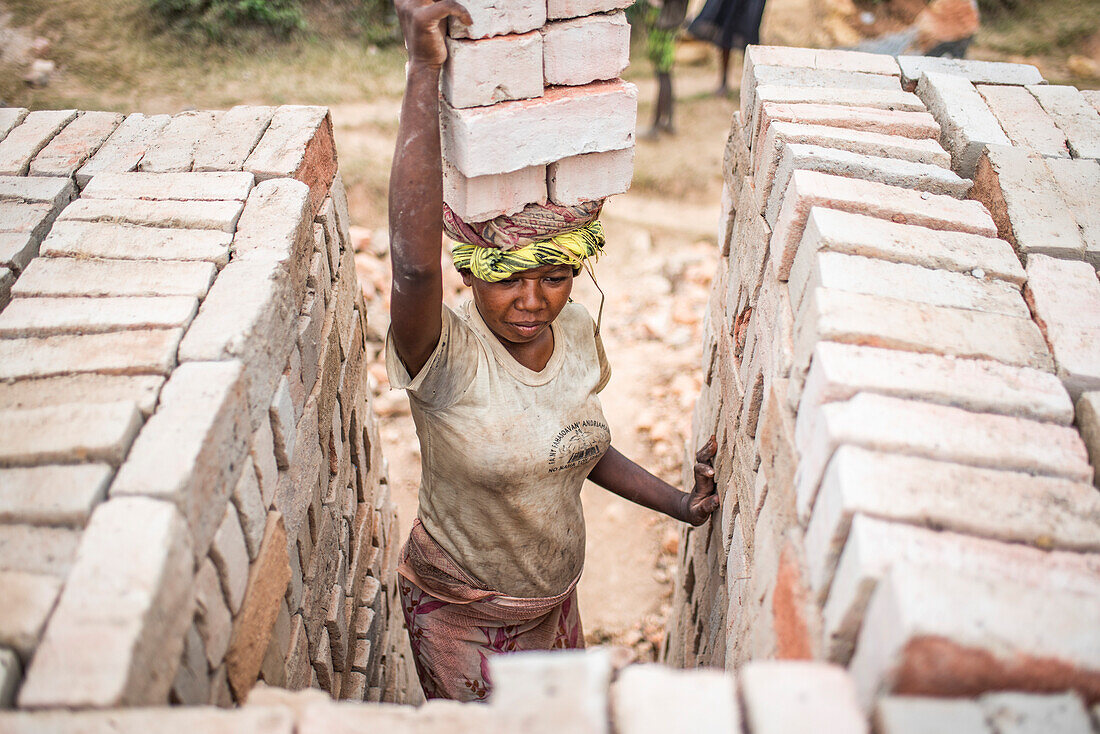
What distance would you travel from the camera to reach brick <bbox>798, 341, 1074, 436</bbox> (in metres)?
1.92

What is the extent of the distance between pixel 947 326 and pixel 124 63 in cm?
1080

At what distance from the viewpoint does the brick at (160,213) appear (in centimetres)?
263

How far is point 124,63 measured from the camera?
10.1 m

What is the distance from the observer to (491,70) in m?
2.36

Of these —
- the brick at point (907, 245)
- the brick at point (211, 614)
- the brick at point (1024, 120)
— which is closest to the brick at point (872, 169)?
the brick at point (907, 245)

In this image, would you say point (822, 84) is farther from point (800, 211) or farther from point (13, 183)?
point (13, 183)

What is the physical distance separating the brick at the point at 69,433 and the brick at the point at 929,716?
1665 mm

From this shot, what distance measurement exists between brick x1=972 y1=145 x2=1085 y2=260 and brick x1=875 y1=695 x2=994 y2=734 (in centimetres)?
160

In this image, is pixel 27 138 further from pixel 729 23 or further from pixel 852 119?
pixel 729 23

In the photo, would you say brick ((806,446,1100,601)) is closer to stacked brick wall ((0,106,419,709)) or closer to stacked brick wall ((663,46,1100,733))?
stacked brick wall ((663,46,1100,733))

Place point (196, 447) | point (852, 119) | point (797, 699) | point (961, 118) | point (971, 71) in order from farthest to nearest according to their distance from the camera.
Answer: point (971, 71)
point (961, 118)
point (852, 119)
point (196, 447)
point (797, 699)

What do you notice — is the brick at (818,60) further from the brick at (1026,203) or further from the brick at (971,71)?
the brick at (1026,203)

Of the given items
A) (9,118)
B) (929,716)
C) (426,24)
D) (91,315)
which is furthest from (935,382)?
(9,118)

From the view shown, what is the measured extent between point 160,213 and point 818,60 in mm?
2748
